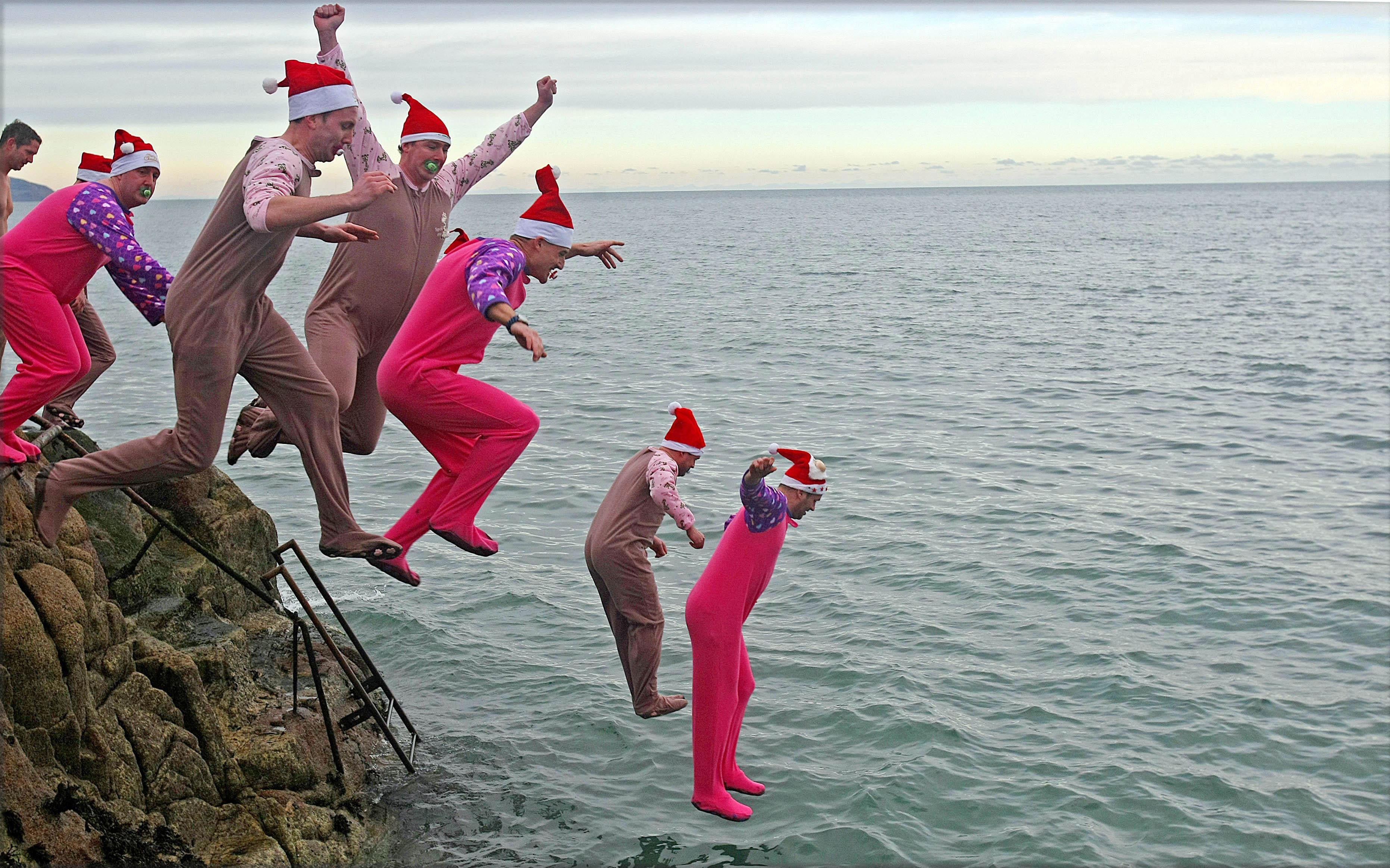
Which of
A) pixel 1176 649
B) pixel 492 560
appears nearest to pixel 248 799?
pixel 492 560

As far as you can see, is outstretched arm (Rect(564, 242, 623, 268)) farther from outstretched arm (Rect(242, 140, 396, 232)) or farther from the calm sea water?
the calm sea water

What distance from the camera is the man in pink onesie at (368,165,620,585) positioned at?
7738 millimetres

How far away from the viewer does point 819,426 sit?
26.5 metres

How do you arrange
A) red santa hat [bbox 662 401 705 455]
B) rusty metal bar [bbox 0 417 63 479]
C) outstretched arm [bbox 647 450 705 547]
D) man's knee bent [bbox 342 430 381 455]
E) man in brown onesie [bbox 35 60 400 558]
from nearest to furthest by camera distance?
man in brown onesie [bbox 35 60 400 558] < rusty metal bar [bbox 0 417 63 479] < outstretched arm [bbox 647 450 705 547] < red santa hat [bbox 662 401 705 455] < man's knee bent [bbox 342 430 381 455]

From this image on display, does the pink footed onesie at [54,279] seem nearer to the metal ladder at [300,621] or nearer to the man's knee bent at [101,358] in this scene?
the metal ladder at [300,621]

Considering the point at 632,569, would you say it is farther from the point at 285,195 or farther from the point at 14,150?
the point at 14,150

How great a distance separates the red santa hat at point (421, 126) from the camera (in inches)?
305

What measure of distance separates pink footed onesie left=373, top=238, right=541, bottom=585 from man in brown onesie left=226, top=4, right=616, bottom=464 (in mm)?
338

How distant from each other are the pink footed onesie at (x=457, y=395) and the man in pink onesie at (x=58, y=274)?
161cm

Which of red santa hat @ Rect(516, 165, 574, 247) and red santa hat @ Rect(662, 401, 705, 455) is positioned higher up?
red santa hat @ Rect(516, 165, 574, 247)

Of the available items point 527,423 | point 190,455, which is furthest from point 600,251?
point 190,455

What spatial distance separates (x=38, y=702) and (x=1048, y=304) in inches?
2061

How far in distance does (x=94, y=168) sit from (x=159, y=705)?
385 centimetres

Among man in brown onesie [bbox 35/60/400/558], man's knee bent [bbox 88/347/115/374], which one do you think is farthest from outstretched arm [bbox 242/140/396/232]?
man's knee bent [bbox 88/347/115/374]
